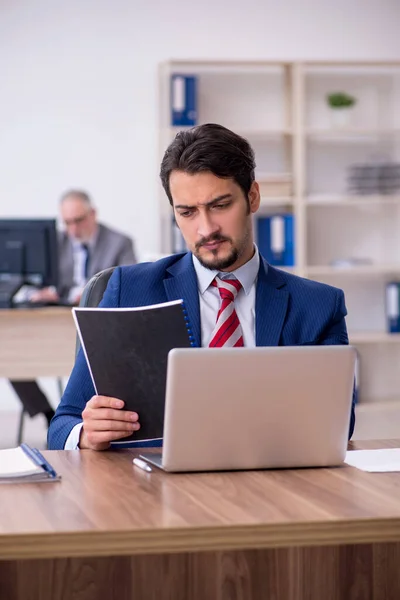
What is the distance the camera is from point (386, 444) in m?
2.01

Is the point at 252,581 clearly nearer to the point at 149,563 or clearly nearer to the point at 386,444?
the point at 149,563

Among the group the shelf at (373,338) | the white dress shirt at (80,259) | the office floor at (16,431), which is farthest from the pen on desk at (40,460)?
the shelf at (373,338)

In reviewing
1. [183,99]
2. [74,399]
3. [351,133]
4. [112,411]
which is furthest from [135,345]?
[351,133]

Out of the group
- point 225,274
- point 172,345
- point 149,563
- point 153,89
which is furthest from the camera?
point 153,89

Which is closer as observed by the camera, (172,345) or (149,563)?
(149,563)

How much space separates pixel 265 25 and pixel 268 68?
12.0 inches

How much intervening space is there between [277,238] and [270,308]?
4.37 m

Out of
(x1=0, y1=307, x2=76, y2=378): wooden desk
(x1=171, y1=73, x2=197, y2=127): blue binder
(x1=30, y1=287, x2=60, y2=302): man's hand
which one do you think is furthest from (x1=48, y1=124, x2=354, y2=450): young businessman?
(x1=171, y1=73, x2=197, y2=127): blue binder

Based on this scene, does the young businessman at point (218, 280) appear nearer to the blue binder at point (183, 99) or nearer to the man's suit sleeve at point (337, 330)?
the man's suit sleeve at point (337, 330)

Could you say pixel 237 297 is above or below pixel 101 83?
below

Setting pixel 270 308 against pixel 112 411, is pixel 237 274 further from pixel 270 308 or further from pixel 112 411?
pixel 112 411

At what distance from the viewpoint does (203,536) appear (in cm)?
136

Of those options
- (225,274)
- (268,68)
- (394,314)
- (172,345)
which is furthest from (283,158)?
(172,345)

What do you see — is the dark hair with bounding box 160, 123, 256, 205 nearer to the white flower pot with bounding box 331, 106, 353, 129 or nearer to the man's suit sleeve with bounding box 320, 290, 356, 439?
the man's suit sleeve with bounding box 320, 290, 356, 439
